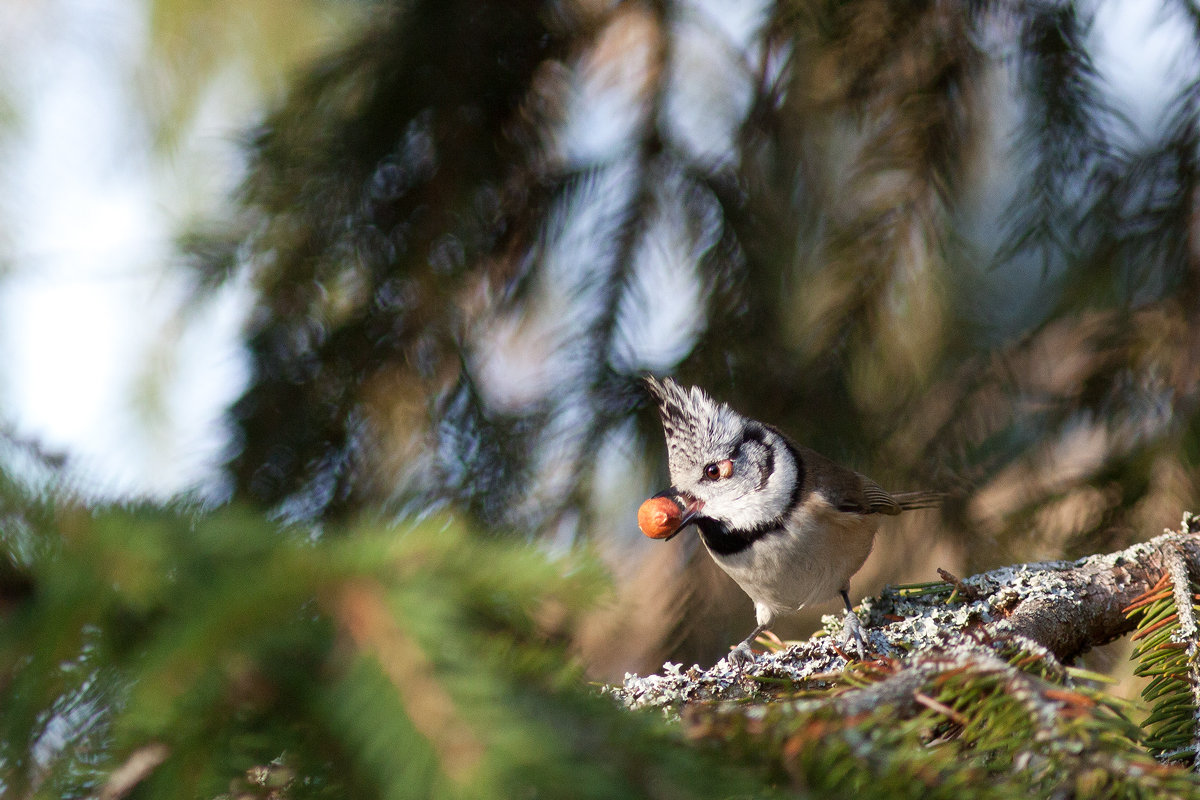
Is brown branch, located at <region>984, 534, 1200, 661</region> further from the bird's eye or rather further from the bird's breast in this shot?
the bird's eye

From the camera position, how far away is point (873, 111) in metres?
2.18

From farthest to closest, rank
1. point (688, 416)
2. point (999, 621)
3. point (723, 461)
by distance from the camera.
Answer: point (723, 461)
point (688, 416)
point (999, 621)

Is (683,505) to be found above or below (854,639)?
above

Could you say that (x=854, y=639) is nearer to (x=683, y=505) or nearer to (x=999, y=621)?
(x=999, y=621)

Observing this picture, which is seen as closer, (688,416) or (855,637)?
(855,637)

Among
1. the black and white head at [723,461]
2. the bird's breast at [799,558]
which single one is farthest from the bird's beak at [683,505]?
the bird's breast at [799,558]

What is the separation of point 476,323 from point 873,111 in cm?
113

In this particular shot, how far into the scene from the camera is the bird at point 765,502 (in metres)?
2.11

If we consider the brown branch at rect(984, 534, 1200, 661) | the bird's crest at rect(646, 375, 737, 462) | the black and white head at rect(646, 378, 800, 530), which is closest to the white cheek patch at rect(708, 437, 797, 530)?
the black and white head at rect(646, 378, 800, 530)

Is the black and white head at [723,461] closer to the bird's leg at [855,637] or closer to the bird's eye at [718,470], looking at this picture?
the bird's eye at [718,470]

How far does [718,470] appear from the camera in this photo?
2211 millimetres

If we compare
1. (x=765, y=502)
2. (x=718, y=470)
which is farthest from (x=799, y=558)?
(x=718, y=470)

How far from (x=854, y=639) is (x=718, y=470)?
2.34ft

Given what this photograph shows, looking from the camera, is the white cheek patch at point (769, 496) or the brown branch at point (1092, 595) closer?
the brown branch at point (1092, 595)
